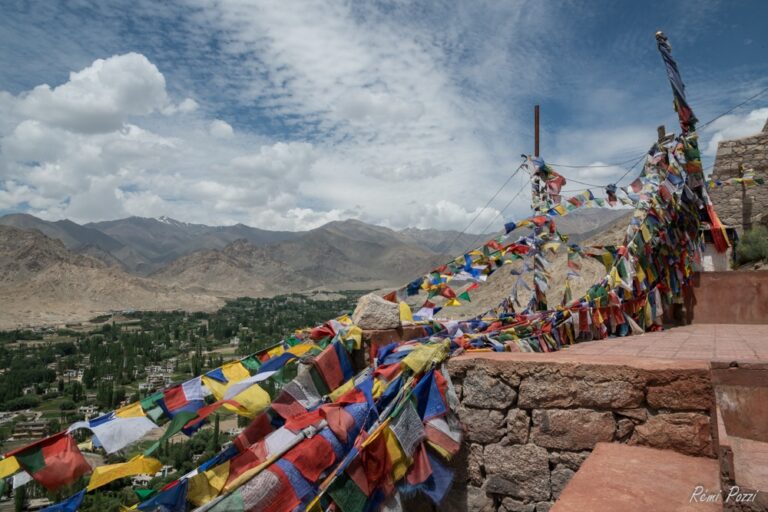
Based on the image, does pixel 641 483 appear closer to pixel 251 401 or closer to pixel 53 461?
pixel 251 401

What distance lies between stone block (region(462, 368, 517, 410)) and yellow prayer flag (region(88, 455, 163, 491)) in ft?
8.04

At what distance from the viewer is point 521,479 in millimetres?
3969

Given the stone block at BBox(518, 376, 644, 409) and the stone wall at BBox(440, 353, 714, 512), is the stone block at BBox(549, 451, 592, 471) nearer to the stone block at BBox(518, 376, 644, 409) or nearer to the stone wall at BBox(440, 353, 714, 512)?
the stone wall at BBox(440, 353, 714, 512)

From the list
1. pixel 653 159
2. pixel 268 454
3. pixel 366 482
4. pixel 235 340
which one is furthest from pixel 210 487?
pixel 235 340

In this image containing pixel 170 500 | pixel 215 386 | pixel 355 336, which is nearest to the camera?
pixel 170 500

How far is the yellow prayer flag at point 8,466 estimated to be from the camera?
3592 millimetres

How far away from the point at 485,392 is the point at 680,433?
1.36 metres

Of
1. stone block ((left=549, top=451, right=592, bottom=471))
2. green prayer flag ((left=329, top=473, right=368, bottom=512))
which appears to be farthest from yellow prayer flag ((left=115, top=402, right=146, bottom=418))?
stone block ((left=549, top=451, right=592, bottom=471))

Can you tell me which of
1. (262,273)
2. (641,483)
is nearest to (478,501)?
(641,483)

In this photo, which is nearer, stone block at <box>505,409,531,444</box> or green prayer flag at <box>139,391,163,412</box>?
stone block at <box>505,409,531,444</box>

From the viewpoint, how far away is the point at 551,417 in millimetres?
3873

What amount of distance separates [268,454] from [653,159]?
825 cm

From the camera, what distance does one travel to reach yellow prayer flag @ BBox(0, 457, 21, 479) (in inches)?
141

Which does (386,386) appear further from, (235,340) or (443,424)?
(235,340)
